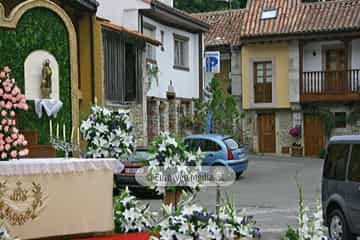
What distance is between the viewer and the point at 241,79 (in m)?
33.6

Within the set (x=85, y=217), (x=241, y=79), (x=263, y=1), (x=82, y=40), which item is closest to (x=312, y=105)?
(x=241, y=79)

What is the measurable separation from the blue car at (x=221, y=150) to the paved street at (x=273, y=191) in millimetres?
713

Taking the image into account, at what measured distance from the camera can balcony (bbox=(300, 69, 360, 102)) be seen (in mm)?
30844

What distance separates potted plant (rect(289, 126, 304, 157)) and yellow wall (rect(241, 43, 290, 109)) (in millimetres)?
1335

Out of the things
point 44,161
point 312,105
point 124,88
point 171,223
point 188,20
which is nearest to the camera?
point 171,223

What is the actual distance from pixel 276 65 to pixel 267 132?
3.47 metres

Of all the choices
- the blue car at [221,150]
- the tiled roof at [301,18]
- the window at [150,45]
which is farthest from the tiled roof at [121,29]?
the tiled roof at [301,18]

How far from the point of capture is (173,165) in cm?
809

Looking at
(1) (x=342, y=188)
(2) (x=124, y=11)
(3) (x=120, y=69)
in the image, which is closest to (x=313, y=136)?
(2) (x=124, y=11)

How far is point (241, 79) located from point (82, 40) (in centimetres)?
2081

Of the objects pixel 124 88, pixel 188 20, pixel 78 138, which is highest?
pixel 188 20

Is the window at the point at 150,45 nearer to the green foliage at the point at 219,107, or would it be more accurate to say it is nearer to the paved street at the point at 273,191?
the green foliage at the point at 219,107

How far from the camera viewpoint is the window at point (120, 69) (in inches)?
745

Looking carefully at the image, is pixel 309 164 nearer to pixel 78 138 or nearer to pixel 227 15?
pixel 227 15
